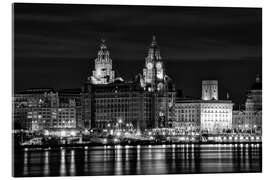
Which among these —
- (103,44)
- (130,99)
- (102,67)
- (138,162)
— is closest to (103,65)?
(102,67)

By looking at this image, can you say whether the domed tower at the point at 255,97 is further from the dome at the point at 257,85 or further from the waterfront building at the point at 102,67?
the waterfront building at the point at 102,67

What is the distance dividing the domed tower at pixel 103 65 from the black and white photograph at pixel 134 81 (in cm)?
2

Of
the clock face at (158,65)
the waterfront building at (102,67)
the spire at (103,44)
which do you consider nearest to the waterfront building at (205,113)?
the clock face at (158,65)

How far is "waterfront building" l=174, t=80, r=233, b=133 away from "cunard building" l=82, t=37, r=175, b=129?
9.2 inches

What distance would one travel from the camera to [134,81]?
506 inches

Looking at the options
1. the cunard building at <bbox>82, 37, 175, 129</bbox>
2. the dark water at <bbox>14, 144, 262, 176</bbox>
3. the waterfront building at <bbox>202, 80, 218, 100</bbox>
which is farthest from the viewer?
the cunard building at <bbox>82, 37, 175, 129</bbox>

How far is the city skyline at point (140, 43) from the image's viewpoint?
1125cm

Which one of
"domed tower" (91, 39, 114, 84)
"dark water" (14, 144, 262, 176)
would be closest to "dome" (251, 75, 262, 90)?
"dark water" (14, 144, 262, 176)

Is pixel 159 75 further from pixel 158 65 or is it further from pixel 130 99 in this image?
pixel 130 99

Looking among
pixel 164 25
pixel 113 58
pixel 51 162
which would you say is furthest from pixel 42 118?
pixel 164 25

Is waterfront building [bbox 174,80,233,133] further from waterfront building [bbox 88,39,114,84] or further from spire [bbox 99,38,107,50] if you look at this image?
spire [bbox 99,38,107,50]

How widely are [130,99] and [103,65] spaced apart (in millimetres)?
2132

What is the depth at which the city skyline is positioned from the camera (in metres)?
11.2
